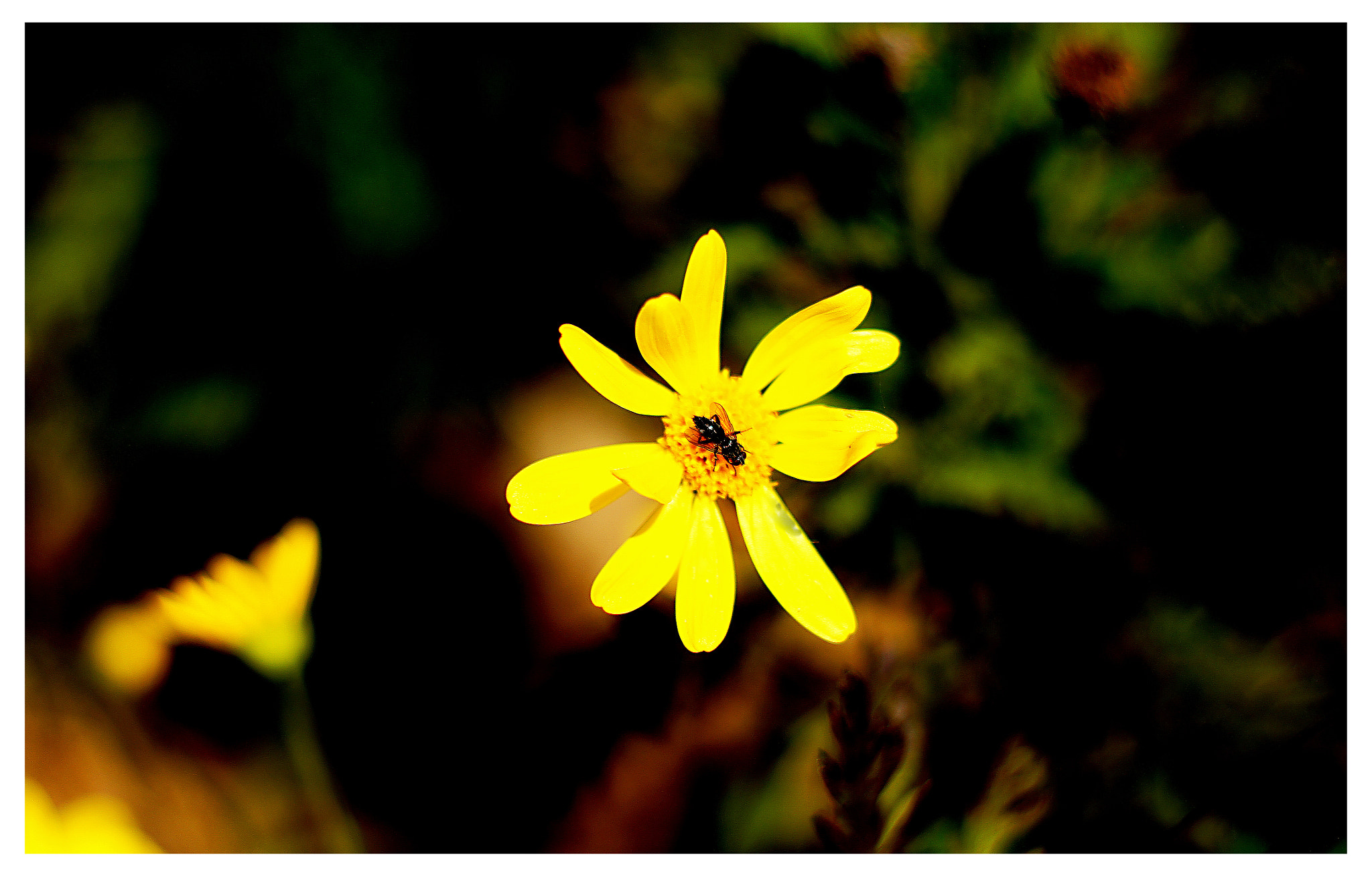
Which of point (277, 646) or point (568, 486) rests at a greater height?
point (568, 486)

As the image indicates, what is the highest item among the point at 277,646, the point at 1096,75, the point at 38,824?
the point at 1096,75

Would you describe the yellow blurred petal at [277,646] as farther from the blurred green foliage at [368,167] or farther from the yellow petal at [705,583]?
the blurred green foliage at [368,167]

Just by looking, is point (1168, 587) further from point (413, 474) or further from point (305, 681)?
point (305, 681)

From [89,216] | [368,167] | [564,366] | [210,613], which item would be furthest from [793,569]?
[89,216]

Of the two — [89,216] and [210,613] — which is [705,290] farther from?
[89,216]
